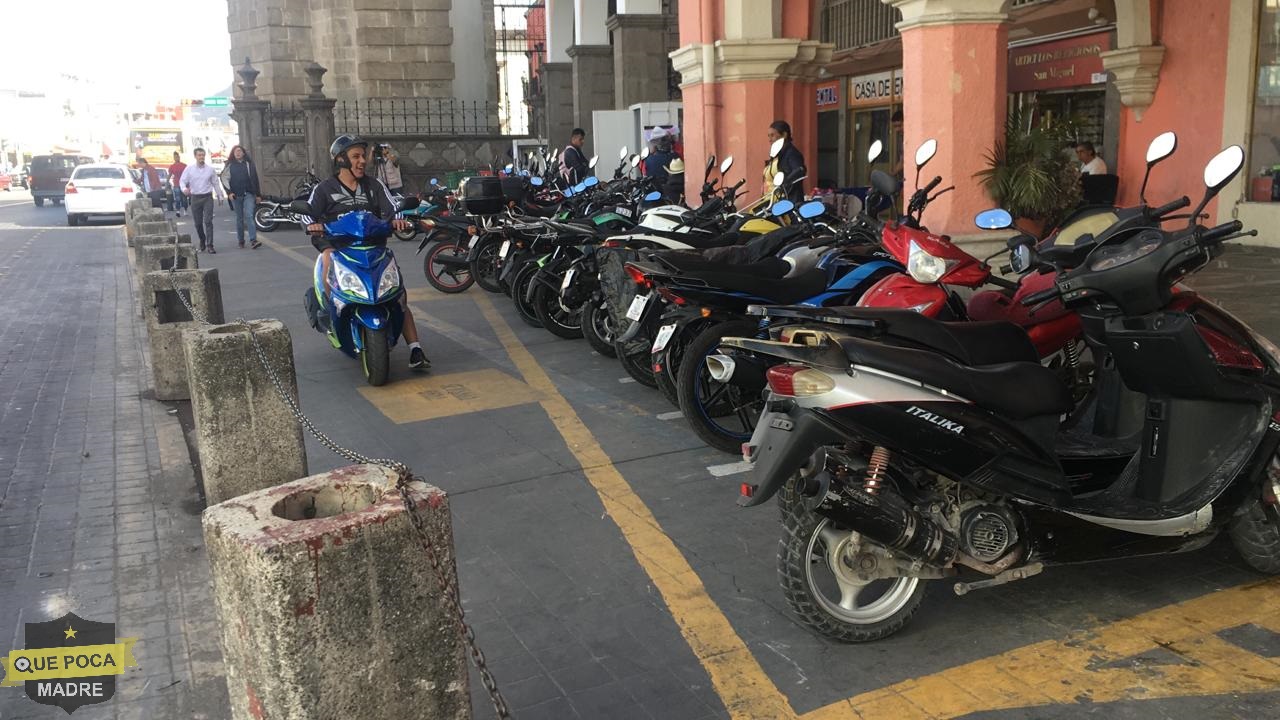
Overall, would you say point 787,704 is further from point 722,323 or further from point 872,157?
point 872,157

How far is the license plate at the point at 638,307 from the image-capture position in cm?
645

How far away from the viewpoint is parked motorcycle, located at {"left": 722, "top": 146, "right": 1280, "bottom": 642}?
346 cm

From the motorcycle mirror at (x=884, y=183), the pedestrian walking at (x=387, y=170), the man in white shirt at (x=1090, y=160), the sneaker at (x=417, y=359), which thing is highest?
the pedestrian walking at (x=387, y=170)

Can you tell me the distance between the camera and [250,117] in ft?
80.5

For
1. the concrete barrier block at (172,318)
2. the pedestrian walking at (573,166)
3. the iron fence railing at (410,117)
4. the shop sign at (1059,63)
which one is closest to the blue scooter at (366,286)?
the concrete barrier block at (172,318)

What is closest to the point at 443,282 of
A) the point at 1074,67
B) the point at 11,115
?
the point at 1074,67

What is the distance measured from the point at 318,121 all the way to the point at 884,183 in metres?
21.0

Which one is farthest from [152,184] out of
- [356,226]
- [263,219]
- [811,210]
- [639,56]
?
[811,210]

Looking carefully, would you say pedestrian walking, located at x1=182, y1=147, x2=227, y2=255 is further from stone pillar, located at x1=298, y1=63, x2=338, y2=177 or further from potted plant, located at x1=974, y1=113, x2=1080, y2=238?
potted plant, located at x1=974, y1=113, x2=1080, y2=238

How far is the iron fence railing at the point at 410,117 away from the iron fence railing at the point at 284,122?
1.62 meters

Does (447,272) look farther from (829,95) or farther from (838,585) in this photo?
(829,95)

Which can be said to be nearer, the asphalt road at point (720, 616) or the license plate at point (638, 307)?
the asphalt road at point (720, 616)

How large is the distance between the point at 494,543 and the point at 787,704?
176cm

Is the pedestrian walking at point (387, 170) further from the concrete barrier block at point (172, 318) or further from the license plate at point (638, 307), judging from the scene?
the license plate at point (638, 307)
